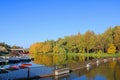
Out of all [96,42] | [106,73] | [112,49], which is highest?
[96,42]

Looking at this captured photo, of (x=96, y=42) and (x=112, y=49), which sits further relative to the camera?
(x=96, y=42)

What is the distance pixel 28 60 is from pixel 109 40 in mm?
35831

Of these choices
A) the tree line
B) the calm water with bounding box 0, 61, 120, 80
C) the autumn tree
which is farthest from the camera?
the autumn tree

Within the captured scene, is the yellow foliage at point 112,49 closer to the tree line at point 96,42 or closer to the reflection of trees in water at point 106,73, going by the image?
the tree line at point 96,42

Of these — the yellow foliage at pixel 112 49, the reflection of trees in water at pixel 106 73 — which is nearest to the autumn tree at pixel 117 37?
the yellow foliage at pixel 112 49

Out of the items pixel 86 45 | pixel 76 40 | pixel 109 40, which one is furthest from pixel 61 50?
pixel 109 40

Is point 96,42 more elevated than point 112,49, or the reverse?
point 96,42

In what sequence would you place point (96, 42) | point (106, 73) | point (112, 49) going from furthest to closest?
point (96, 42), point (112, 49), point (106, 73)

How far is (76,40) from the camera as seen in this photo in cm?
11294

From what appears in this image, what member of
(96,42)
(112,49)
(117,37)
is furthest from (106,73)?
(117,37)

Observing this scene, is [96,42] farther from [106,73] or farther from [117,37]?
[106,73]

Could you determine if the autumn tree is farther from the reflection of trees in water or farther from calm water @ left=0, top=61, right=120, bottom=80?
calm water @ left=0, top=61, right=120, bottom=80

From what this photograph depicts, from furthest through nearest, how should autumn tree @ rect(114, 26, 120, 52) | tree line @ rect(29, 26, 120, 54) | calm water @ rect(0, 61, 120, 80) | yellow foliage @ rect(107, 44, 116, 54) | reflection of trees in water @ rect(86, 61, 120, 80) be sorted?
autumn tree @ rect(114, 26, 120, 52) → tree line @ rect(29, 26, 120, 54) → yellow foliage @ rect(107, 44, 116, 54) → reflection of trees in water @ rect(86, 61, 120, 80) → calm water @ rect(0, 61, 120, 80)

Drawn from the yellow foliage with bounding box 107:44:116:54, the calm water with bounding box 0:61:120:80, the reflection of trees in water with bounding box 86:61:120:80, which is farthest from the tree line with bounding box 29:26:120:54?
the calm water with bounding box 0:61:120:80
